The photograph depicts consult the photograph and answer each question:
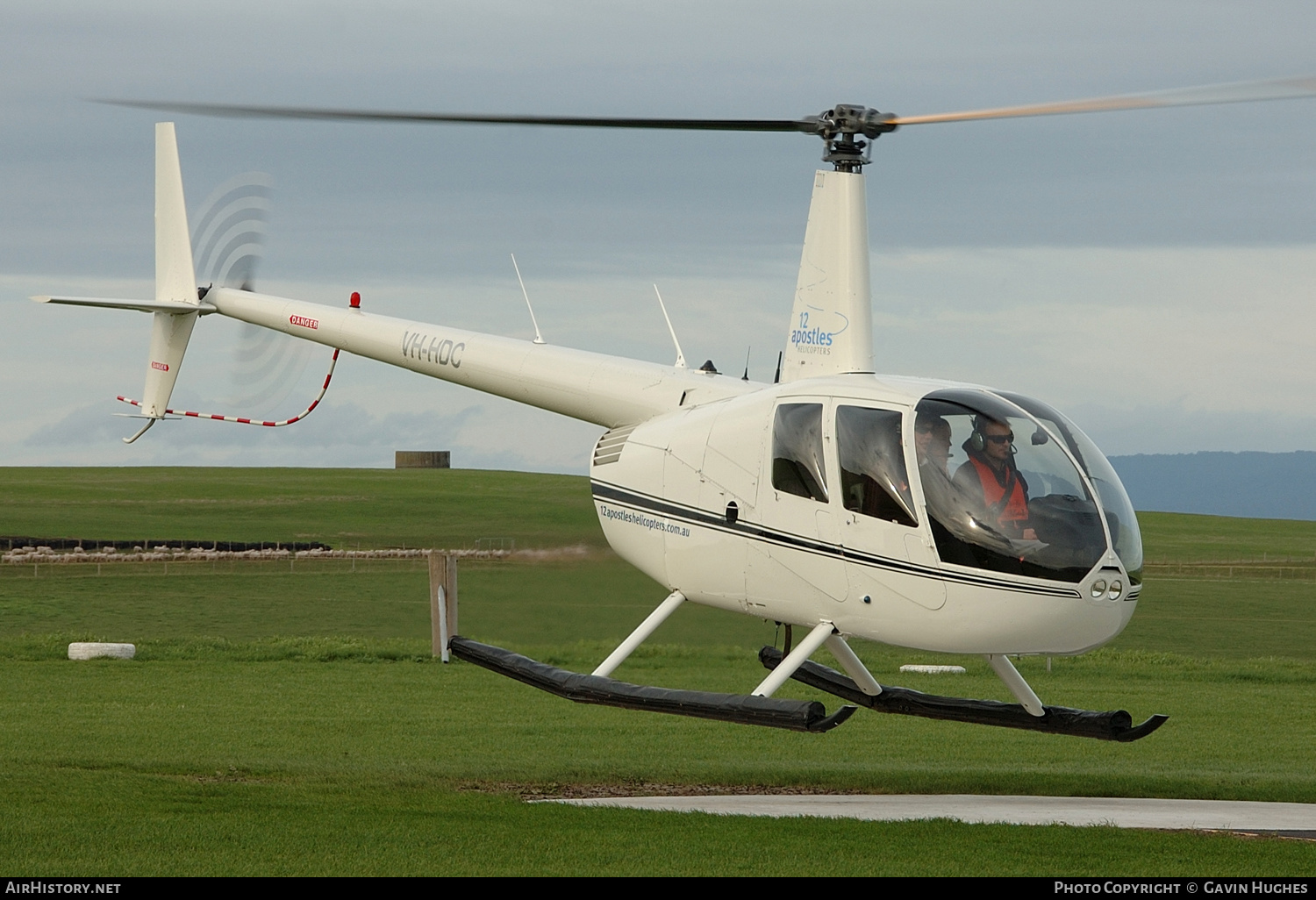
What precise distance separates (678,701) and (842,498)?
2019 millimetres

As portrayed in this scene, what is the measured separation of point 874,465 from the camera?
11.1 m

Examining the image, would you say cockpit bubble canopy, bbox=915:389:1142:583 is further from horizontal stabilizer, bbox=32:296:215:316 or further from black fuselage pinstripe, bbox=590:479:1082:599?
horizontal stabilizer, bbox=32:296:215:316

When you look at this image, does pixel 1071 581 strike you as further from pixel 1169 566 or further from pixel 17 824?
pixel 1169 566

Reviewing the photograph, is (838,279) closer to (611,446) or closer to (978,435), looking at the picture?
(978,435)

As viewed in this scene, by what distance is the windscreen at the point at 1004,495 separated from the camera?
1055 cm

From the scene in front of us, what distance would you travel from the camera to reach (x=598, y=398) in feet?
47.4

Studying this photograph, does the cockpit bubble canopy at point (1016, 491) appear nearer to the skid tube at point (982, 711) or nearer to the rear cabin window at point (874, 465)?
the rear cabin window at point (874, 465)

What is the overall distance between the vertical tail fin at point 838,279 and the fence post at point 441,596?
12.2m

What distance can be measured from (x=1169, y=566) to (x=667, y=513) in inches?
2186

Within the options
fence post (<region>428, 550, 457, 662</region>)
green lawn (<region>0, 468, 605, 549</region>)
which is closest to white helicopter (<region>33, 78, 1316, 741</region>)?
fence post (<region>428, 550, 457, 662</region>)

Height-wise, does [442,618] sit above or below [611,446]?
below

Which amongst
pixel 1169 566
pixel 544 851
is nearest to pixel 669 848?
pixel 544 851

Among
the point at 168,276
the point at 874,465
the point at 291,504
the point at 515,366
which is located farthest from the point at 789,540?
the point at 291,504

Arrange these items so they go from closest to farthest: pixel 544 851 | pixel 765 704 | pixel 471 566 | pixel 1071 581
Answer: pixel 1071 581
pixel 765 704
pixel 544 851
pixel 471 566
